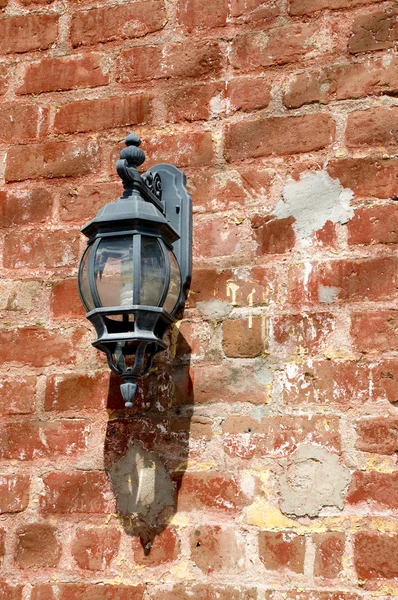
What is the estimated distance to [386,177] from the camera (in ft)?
8.08

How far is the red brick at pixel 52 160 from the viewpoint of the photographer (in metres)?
2.74

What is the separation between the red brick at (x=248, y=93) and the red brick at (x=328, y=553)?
129 cm

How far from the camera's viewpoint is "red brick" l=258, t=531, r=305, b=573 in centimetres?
223

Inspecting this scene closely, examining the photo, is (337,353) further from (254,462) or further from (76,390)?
(76,390)

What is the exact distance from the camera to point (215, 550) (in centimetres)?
229

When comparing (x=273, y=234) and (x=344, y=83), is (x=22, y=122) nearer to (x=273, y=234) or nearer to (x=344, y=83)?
(x=273, y=234)

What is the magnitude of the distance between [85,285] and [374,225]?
0.84 metres

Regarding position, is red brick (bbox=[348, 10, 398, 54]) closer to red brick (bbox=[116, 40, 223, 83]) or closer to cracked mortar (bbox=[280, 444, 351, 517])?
red brick (bbox=[116, 40, 223, 83])

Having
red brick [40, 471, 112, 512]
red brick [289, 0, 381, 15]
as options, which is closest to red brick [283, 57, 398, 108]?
red brick [289, 0, 381, 15]

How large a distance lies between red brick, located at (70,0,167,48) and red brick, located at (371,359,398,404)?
1325 mm

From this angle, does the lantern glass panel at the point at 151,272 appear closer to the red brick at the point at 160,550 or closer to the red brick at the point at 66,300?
the red brick at the point at 66,300

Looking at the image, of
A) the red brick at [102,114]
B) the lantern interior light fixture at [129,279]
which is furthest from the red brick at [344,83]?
the lantern interior light fixture at [129,279]

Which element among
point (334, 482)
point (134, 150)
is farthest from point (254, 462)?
point (134, 150)

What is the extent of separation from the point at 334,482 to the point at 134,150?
1.05 metres
